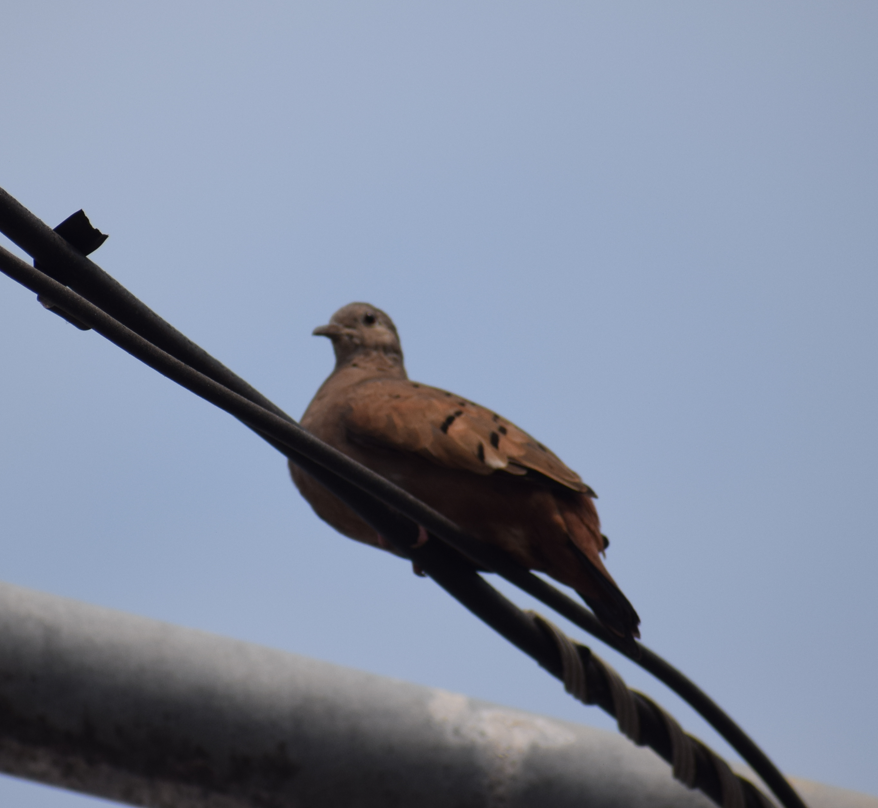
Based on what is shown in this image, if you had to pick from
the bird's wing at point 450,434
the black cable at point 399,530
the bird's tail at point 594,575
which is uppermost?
the bird's wing at point 450,434

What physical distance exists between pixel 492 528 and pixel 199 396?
38.2 inches

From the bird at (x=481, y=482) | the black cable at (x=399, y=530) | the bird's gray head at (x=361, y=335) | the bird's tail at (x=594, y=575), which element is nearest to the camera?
the black cable at (x=399, y=530)

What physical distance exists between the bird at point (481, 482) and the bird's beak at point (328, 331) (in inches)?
37.1

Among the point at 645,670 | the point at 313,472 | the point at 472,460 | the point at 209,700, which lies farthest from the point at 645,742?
the point at 209,700

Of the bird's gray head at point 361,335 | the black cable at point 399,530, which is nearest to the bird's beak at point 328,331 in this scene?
the bird's gray head at point 361,335

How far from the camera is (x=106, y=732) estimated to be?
201 centimetres

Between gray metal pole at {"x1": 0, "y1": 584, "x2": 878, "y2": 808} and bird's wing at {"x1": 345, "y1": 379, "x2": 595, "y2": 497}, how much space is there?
1.96 ft

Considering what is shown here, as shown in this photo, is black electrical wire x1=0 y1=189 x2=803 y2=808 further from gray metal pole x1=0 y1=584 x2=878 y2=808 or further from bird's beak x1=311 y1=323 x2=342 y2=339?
bird's beak x1=311 y1=323 x2=342 y2=339

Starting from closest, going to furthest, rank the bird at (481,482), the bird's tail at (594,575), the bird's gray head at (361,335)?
the bird's tail at (594,575), the bird at (481,482), the bird's gray head at (361,335)

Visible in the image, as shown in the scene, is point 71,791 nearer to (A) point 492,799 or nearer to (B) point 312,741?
(B) point 312,741

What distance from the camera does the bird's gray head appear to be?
325 centimetres

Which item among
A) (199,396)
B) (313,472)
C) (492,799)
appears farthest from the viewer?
(492,799)

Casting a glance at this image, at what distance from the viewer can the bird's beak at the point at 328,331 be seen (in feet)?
10.9

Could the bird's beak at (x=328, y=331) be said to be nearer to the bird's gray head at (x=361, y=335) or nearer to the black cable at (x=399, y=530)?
the bird's gray head at (x=361, y=335)
